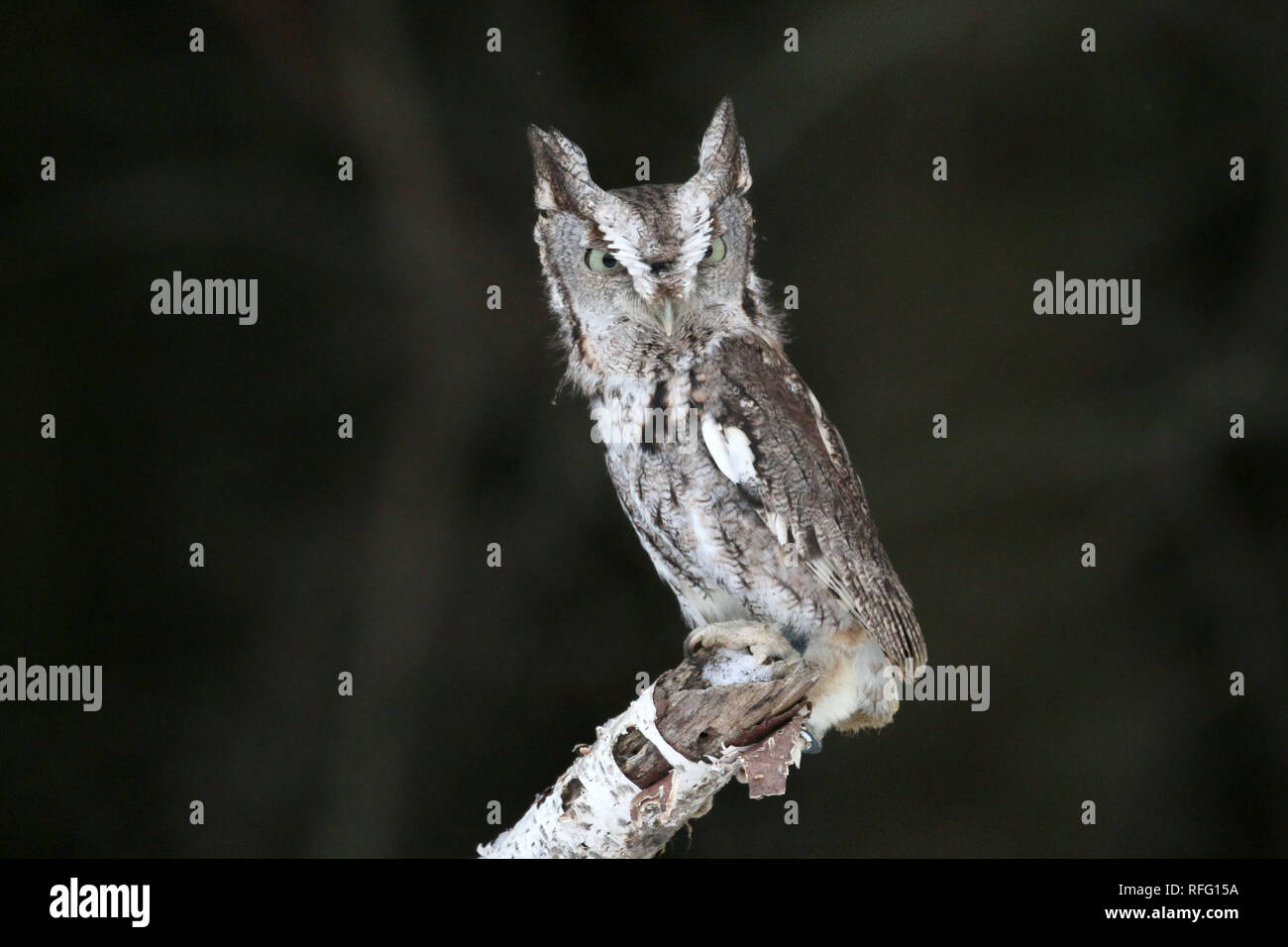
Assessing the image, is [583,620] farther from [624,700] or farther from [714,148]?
[714,148]

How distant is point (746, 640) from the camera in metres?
1.97

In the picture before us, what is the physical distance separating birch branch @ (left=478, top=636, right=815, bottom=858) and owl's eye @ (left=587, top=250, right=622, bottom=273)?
0.69 metres

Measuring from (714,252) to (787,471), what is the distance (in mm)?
399

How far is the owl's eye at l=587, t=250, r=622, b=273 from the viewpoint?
188 cm

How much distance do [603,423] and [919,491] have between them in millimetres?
1075

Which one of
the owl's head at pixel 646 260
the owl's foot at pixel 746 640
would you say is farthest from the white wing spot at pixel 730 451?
the owl's foot at pixel 746 640

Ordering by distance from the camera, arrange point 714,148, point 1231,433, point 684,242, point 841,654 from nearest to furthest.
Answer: point 684,242 < point 714,148 < point 841,654 < point 1231,433

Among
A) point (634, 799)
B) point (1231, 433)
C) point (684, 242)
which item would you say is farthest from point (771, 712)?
point (1231, 433)

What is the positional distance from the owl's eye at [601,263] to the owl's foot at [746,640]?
65 cm

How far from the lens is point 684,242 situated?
182cm
